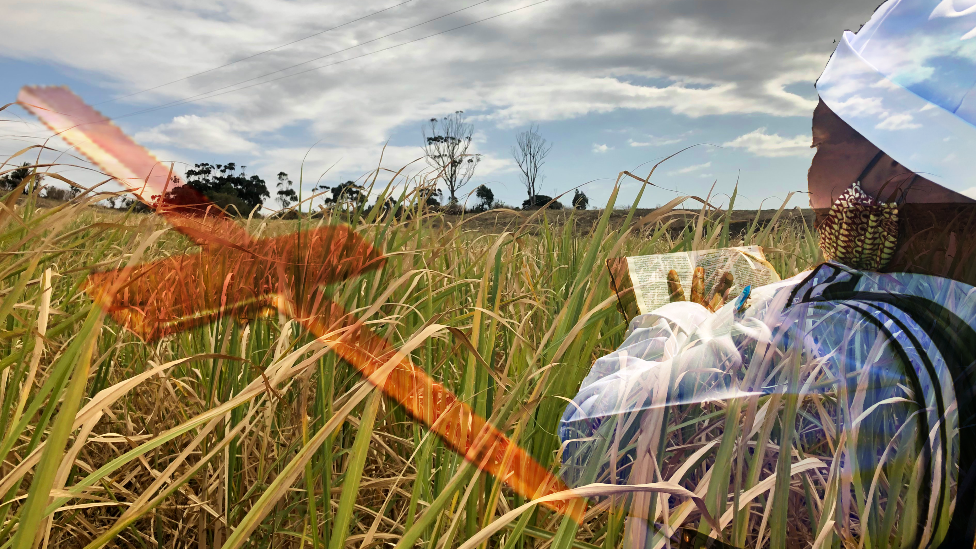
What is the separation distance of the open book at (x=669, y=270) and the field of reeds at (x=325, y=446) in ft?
0.15

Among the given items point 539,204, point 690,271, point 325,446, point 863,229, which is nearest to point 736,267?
point 690,271

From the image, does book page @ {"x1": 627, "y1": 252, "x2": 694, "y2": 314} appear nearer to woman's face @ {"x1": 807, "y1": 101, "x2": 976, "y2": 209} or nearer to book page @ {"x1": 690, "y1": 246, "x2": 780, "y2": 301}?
book page @ {"x1": 690, "y1": 246, "x2": 780, "y2": 301}

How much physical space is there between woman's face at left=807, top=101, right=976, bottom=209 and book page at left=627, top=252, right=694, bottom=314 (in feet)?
0.75

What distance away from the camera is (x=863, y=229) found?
81 cm

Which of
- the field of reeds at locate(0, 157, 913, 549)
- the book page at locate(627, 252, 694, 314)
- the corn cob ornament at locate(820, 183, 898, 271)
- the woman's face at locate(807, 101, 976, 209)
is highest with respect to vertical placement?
the woman's face at locate(807, 101, 976, 209)

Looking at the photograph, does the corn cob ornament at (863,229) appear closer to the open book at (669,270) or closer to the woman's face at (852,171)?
the woman's face at (852,171)

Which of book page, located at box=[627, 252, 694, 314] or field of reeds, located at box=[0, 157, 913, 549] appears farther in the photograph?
book page, located at box=[627, 252, 694, 314]

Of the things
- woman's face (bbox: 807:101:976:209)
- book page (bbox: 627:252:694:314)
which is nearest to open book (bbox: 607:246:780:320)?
book page (bbox: 627:252:694:314)

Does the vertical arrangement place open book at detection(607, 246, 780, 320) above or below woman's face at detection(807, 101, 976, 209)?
below

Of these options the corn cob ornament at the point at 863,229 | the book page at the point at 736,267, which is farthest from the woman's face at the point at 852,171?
the book page at the point at 736,267

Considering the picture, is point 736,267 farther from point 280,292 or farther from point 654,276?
point 280,292

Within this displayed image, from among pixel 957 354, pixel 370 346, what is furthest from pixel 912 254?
pixel 370 346

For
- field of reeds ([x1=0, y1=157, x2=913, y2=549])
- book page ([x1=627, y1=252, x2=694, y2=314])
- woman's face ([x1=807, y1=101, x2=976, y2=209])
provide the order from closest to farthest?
field of reeds ([x1=0, y1=157, x2=913, y2=549]) < woman's face ([x1=807, y1=101, x2=976, y2=209]) < book page ([x1=627, y1=252, x2=694, y2=314])

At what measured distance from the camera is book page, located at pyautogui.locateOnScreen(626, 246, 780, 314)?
3.25ft
